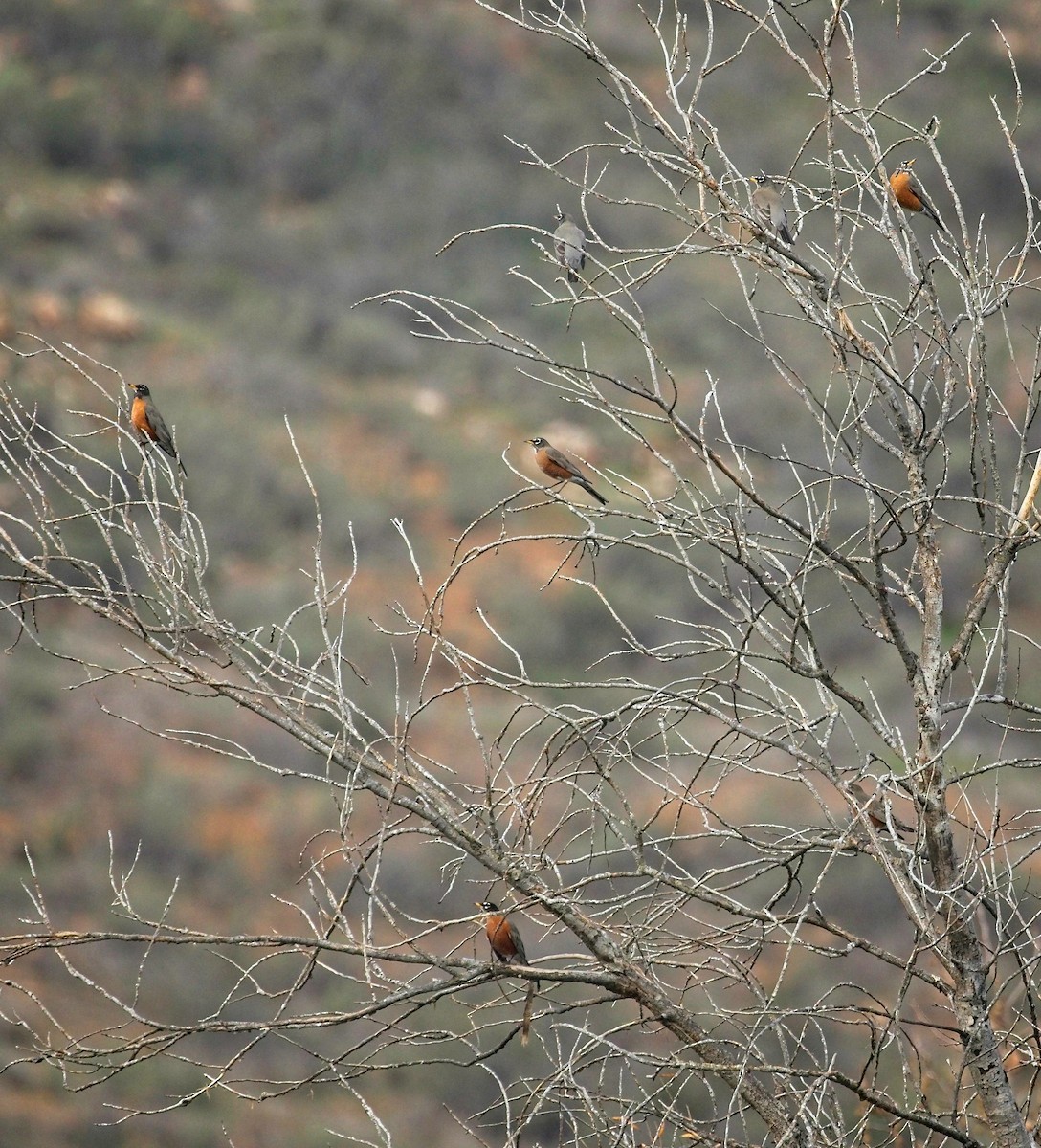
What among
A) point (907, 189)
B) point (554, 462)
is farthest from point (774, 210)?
point (554, 462)

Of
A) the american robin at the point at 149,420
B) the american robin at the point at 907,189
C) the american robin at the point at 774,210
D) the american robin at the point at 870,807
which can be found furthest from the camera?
the american robin at the point at 149,420

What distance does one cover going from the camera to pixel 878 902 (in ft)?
64.9

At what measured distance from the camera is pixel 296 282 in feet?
137

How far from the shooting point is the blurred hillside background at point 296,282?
22.7 meters

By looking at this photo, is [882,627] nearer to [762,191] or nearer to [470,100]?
[762,191]

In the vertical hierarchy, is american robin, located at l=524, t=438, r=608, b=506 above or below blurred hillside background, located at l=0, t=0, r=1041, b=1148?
above

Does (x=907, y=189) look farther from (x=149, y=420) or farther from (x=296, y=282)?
(x=296, y=282)

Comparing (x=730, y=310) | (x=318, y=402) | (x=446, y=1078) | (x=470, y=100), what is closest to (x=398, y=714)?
(x=446, y=1078)

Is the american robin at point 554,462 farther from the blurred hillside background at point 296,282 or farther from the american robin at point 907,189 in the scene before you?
the blurred hillside background at point 296,282

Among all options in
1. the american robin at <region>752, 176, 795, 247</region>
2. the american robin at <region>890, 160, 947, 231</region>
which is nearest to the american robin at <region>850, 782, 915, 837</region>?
the american robin at <region>752, 176, 795, 247</region>

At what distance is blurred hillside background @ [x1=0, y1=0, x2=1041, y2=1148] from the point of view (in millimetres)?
22688

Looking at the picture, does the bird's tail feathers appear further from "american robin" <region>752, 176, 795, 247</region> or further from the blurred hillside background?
the blurred hillside background

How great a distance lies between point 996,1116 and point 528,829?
1369 mm

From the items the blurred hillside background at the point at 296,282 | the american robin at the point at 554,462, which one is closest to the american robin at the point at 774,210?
the american robin at the point at 554,462
